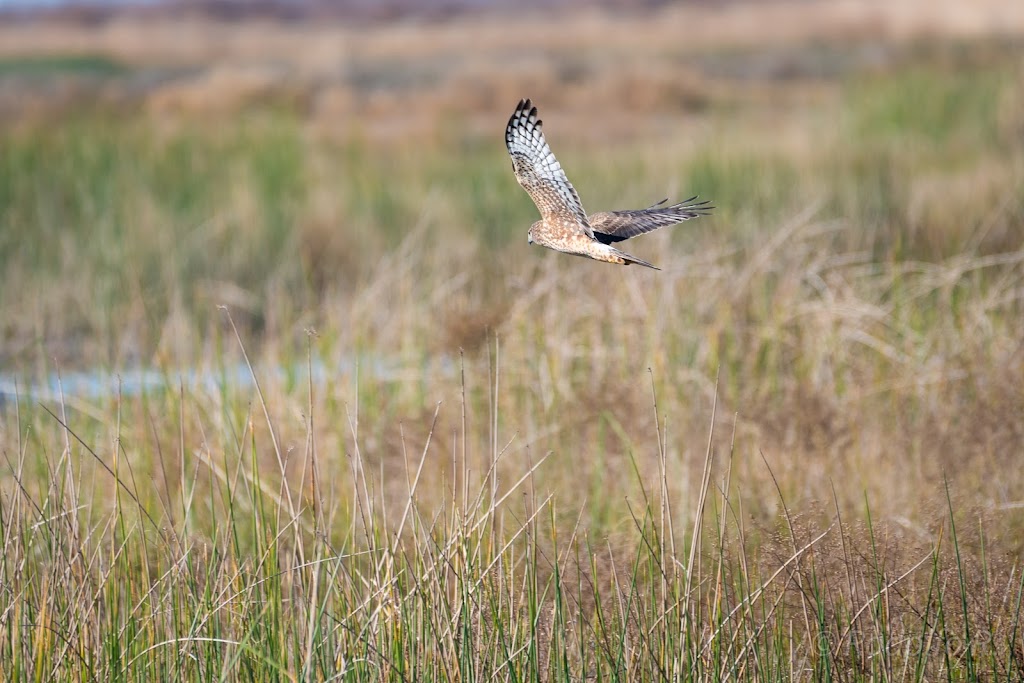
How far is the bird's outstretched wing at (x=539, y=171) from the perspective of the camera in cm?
136

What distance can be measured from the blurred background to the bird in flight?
0.35 metres

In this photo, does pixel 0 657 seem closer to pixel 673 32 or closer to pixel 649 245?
pixel 649 245

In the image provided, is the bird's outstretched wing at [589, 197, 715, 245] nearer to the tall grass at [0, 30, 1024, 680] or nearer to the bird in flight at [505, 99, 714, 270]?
the bird in flight at [505, 99, 714, 270]

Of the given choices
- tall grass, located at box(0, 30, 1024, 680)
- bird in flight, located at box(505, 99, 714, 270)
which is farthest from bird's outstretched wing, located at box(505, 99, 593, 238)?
tall grass, located at box(0, 30, 1024, 680)

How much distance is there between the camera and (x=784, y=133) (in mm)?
11148

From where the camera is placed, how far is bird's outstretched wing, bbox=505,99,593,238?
1364 millimetres

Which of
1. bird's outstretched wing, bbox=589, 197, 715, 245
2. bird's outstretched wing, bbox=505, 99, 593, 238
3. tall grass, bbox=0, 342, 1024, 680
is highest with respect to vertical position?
bird's outstretched wing, bbox=505, 99, 593, 238

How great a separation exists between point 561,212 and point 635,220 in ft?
0.36

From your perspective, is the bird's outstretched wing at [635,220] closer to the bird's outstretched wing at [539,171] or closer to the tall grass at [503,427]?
the bird's outstretched wing at [539,171]

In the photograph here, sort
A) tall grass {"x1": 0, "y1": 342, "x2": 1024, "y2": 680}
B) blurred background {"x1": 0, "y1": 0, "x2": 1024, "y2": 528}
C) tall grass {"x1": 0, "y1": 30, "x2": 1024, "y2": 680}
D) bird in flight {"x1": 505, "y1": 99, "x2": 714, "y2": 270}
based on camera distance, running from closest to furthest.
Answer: bird in flight {"x1": 505, "y1": 99, "x2": 714, "y2": 270}, tall grass {"x1": 0, "y1": 342, "x2": 1024, "y2": 680}, tall grass {"x1": 0, "y1": 30, "x2": 1024, "y2": 680}, blurred background {"x1": 0, "y1": 0, "x2": 1024, "y2": 528}

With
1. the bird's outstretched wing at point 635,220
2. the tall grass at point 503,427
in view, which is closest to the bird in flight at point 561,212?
the bird's outstretched wing at point 635,220

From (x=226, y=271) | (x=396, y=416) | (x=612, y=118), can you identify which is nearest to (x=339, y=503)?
(x=396, y=416)

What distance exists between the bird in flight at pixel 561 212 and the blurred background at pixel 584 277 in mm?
352

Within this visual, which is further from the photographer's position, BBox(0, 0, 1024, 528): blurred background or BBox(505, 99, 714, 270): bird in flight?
BBox(0, 0, 1024, 528): blurred background
